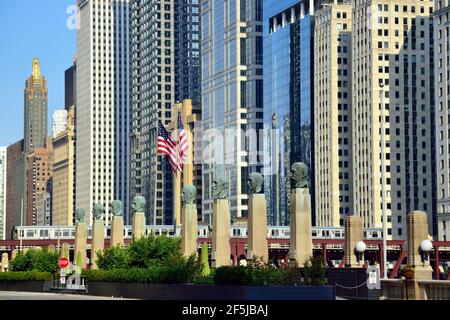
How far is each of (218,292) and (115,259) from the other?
92.7 ft

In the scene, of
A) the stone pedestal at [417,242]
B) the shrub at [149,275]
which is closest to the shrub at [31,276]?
the shrub at [149,275]

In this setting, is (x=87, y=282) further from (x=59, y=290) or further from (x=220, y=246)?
(x=220, y=246)

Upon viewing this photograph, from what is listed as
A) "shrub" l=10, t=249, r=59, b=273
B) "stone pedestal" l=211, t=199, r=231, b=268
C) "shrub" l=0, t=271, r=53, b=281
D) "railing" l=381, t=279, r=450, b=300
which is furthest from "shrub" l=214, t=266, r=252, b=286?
"shrub" l=10, t=249, r=59, b=273

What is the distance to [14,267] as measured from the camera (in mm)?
95688

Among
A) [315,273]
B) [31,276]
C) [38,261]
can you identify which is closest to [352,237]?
[315,273]

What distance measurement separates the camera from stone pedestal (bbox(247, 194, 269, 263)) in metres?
72.4

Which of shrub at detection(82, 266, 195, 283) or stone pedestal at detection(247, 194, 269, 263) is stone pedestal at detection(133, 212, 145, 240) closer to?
shrub at detection(82, 266, 195, 283)

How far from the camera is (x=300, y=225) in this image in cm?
6612

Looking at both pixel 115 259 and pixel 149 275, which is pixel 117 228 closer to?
pixel 115 259

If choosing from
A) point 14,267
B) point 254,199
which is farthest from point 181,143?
point 254,199

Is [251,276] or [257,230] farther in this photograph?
[257,230]

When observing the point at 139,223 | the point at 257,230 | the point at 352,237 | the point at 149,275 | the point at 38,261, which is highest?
the point at 139,223

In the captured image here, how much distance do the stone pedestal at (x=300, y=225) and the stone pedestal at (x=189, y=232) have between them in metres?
16.1
